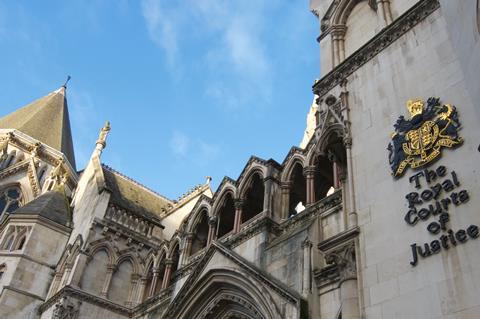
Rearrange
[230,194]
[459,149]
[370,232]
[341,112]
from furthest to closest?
1. [230,194]
2. [341,112]
3. [370,232]
4. [459,149]

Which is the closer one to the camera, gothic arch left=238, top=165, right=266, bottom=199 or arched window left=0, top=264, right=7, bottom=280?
gothic arch left=238, top=165, right=266, bottom=199

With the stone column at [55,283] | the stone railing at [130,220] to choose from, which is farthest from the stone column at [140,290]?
the stone column at [55,283]

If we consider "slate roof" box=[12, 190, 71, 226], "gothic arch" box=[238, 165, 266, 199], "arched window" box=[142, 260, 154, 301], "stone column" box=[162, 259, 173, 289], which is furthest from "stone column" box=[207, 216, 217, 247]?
"slate roof" box=[12, 190, 71, 226]

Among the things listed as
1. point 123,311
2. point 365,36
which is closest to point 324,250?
point 365,36

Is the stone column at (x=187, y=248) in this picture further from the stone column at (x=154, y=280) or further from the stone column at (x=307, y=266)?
the stone column at (x=307, y=266)

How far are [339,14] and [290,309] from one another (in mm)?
9507

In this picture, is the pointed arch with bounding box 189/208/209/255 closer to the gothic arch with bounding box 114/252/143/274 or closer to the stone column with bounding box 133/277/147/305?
the stone column with bounding box 133/277/147/305

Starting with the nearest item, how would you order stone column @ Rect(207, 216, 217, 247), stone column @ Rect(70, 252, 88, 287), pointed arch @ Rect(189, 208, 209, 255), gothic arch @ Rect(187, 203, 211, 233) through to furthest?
stone column @ Rect(207, 216, 217, 247) → pointed arch @ Rect(189, 208, 209, 255) → gothic arch @ Rect(187, 203, 211, 233) → stone column @ Rect(70, 252, 88, 287)

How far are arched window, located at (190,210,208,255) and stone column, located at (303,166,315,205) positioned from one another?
6.23m

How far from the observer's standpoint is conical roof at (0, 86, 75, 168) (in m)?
44.4

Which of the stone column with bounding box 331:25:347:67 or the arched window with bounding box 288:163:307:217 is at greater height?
the stone column with bounding box 331:25:347:67

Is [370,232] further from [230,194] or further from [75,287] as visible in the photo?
[75,287]

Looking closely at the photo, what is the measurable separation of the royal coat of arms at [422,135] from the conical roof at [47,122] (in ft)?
125

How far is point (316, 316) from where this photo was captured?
11.9m
